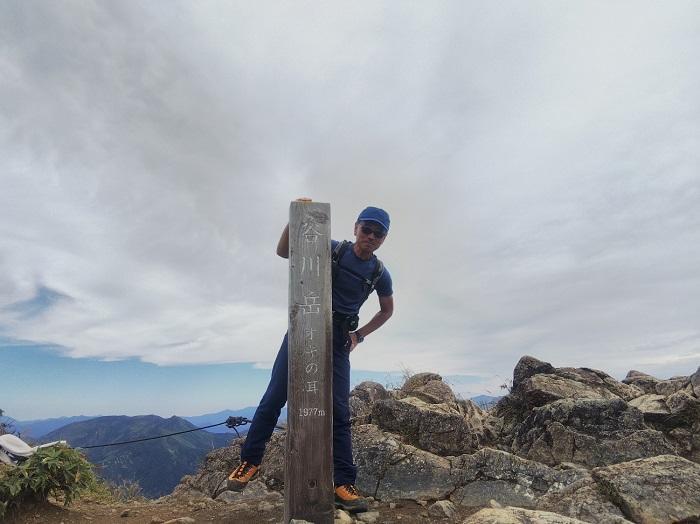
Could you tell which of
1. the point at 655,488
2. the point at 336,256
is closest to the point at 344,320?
the point at 336,256

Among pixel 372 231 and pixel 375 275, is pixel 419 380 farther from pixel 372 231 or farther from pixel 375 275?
pixel 372 231

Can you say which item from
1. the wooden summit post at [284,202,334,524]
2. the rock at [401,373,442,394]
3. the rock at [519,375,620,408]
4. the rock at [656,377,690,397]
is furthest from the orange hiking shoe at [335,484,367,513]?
the rock at [656,377,690,397]

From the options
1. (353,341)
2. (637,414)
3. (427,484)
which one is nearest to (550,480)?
(427,484)

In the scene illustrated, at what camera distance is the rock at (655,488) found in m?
4.27

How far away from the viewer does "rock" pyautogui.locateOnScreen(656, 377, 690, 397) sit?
8.57 m

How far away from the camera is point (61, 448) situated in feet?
19.2

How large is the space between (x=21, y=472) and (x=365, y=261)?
542 cm

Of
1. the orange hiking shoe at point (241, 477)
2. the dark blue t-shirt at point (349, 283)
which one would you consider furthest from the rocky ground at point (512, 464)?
the dark blue t-shirt at point (349, 283)

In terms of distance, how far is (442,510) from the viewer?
5.21 meters

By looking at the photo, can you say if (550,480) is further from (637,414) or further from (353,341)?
(353,341)

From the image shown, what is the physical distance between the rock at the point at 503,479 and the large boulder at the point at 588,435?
88 cm

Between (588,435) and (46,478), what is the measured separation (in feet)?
27.4

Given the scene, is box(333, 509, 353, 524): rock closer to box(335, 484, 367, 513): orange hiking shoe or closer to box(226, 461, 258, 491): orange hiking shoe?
box(335, 484, 367, 513): orange hiking shoe

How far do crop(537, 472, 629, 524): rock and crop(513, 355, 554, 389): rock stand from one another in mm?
4406
